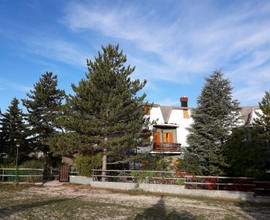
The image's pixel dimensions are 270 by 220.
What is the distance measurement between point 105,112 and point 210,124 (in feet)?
28.3

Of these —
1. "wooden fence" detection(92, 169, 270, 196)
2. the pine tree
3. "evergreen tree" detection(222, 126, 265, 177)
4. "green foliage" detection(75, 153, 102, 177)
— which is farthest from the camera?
"green foliage" detection(75, 153, 102, 177)

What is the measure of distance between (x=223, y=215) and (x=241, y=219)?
2.49ft

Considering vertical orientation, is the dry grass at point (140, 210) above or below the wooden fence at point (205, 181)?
below

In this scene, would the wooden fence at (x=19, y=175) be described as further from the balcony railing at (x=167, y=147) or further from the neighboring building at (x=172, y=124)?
the neighboring building at (x=172, y=124)

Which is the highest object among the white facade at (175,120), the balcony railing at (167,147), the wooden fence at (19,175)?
the white facade at (175,120)

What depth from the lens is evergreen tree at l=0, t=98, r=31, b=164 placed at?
84.9 feet

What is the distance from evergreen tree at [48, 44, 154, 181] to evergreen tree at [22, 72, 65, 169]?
8392mm

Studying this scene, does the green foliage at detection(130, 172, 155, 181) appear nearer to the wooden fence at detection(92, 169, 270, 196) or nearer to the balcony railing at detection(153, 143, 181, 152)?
the wooden fence at detection(92, 169, 270, 196)

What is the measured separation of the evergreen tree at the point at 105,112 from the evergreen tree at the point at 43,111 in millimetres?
8392

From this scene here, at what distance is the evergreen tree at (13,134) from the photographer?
2588cm

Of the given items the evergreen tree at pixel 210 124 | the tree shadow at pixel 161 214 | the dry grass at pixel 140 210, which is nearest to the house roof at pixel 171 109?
the evergreen tree at pixel 210 124

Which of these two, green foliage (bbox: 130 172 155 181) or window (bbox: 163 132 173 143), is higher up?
window (bbox: 163 132 173 143)

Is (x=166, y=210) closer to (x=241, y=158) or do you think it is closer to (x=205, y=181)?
(x=205, y=181)

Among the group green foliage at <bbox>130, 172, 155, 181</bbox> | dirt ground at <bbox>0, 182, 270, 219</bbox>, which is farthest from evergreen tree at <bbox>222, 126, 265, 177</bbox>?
green foliage at <bbox>130, 172, 155, 181</bbox>
